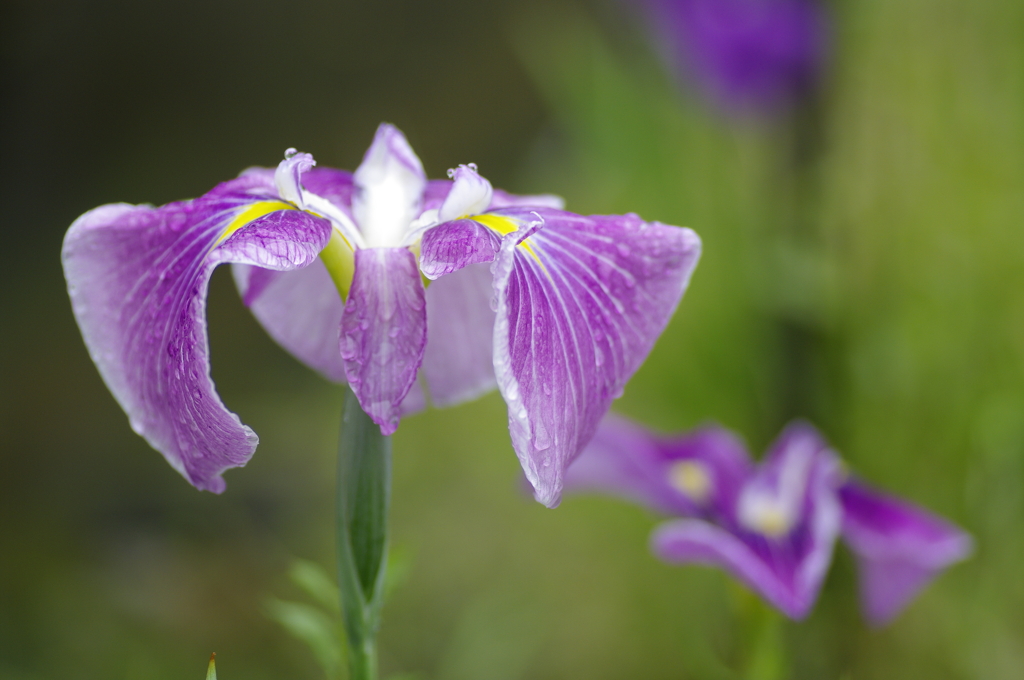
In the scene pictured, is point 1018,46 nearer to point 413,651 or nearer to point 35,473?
point 413,651

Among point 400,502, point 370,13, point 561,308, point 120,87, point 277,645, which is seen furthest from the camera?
point 370,13

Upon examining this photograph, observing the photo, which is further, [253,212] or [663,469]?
[663,469]

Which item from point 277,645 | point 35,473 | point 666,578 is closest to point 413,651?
point 277,645

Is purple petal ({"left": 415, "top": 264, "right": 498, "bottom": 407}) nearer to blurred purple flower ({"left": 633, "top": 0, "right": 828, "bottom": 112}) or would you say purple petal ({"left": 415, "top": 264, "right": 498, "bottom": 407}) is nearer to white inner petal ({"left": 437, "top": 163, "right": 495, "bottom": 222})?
white inner petal ({"left": 437, "top": 163, "right": 495, "bottom": 222})

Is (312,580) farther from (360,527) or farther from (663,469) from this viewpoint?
(663,469)

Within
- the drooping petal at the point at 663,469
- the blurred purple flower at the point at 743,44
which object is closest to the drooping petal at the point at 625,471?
the drooping petal at the point at 663,469

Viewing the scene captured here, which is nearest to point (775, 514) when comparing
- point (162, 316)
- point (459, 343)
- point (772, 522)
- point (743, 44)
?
point (772, 522)

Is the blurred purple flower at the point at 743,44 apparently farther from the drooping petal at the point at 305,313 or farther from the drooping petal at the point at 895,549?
the drooping petal at the point at 305,313
